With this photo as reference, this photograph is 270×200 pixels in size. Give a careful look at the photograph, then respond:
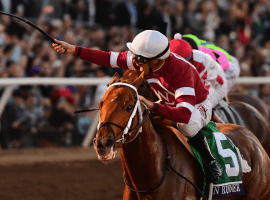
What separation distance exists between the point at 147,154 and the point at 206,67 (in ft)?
6.42

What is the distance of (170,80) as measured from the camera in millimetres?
3633

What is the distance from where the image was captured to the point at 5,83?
7160 millimetres

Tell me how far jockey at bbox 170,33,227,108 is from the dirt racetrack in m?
1.94

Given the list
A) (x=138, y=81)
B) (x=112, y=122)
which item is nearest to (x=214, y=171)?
(x=138, y=81)

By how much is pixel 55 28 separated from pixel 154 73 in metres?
5.57

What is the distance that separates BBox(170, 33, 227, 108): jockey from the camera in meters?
4.82

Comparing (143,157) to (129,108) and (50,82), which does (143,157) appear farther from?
(50,82)

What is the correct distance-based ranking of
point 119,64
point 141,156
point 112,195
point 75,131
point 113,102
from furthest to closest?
Answer: point 75,131 < point 112,195 < point 119,64 < point 141,156 < point 113,102

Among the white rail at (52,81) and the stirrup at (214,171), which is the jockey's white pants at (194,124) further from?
the white rail at (52,81)

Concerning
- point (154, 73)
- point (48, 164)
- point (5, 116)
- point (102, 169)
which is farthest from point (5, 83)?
point (154, 73)

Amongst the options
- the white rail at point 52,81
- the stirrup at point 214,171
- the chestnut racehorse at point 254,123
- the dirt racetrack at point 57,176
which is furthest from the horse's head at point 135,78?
the white rail at point 52,81

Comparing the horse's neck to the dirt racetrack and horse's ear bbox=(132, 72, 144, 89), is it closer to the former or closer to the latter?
horse's ear bbox=(132, 72, 144, 89)

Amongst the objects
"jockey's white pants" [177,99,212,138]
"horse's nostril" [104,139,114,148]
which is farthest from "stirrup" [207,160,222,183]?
"horse's nostril" [104,139,114,148]

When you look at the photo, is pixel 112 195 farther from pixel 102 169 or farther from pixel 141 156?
pixel 141 156
